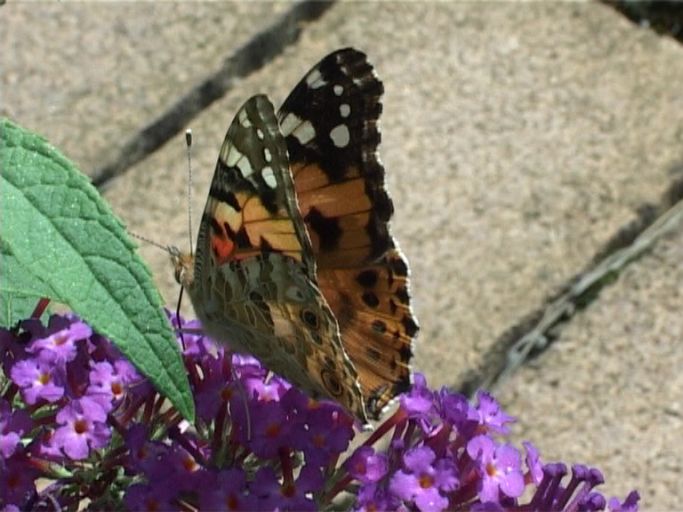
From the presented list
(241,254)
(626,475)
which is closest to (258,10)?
(626,475)

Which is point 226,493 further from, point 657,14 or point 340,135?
point 657,14

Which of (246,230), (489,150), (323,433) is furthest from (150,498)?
(489,150)

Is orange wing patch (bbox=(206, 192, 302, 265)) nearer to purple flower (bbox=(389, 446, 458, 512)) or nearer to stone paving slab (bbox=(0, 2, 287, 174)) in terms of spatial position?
purple flower (bbox=(389, 446, 458, 512))

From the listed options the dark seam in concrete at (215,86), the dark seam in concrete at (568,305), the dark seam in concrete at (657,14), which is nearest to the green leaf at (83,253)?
the dark seam in concrete at (568,305)

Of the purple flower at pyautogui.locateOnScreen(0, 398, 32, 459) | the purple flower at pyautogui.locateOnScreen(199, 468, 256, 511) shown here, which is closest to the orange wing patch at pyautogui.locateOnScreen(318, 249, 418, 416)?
the purple flower at pyautogui.locateOnScreen(199, 468, 256, 511)

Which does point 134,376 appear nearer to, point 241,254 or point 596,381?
point 241,254
